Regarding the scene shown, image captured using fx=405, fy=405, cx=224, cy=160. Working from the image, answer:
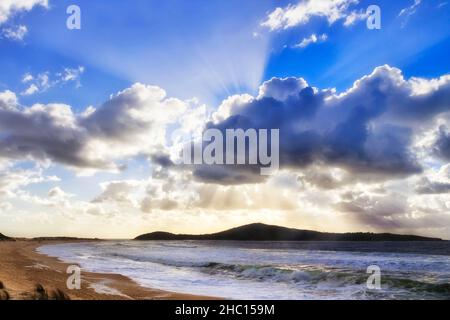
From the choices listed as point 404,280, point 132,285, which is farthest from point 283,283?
point 132,285

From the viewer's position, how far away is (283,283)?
21.5m

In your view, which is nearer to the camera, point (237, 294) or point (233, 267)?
point (237, 294)

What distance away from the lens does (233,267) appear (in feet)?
99.7
